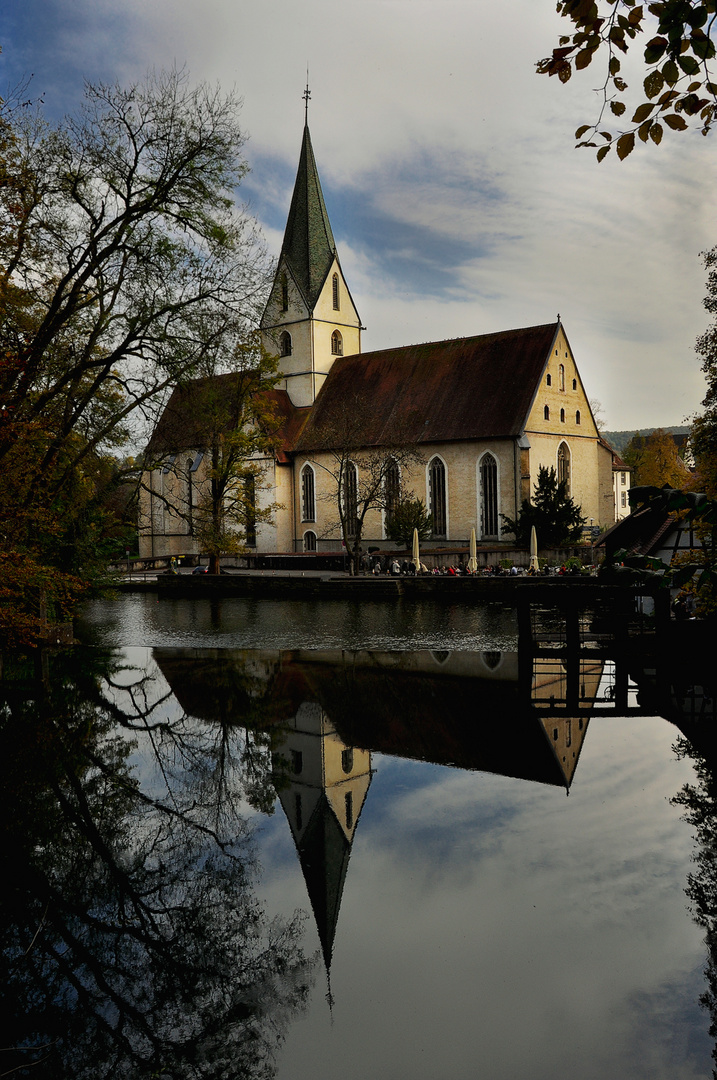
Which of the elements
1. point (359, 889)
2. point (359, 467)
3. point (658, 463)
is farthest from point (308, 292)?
point (359, 889)

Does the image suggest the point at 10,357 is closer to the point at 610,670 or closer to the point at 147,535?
the point at 610,670

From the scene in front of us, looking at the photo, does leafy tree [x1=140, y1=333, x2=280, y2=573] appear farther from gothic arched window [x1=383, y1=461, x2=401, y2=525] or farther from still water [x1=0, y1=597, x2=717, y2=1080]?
still water [x1=0, y1=597, x2=717, y2=1080]

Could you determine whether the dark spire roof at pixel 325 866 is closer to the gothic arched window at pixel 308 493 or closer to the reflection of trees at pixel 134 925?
the reflection of trees at pixel 134 925

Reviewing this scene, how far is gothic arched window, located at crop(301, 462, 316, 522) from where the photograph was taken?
51594mm

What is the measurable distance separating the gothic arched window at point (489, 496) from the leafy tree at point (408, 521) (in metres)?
3.88

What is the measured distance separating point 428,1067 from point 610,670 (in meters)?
11.3

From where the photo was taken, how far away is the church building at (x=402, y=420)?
142 ft

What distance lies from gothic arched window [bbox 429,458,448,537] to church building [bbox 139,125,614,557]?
0.25 feet

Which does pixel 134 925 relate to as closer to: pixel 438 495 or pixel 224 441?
pixel 224 441

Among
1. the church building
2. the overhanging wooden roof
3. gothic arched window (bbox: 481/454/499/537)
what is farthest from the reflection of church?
gothic arched window (bbox: 481/454/499/537)

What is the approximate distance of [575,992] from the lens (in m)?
4.90

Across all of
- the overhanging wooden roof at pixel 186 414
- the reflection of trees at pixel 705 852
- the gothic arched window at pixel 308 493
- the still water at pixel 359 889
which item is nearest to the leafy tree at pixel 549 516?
the overhanging wooden roof at pixel 186 414

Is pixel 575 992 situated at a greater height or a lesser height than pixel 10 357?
lesser

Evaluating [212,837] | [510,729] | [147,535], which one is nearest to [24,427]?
[212,837]
